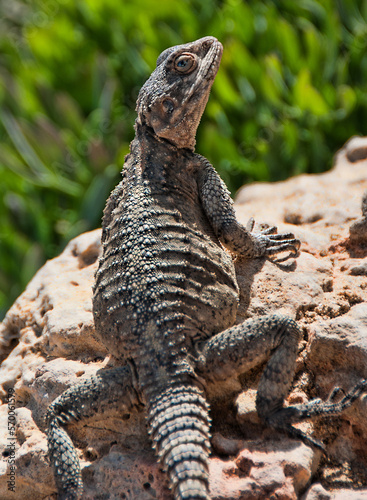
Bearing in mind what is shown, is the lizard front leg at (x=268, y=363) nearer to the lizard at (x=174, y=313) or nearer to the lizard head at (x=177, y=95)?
the lizard at (x=174, y=313)

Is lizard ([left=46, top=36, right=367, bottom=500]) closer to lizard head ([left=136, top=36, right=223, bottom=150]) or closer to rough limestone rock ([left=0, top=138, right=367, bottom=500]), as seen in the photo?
lizard head ([left=136, top=36, right=223, bottom=150])

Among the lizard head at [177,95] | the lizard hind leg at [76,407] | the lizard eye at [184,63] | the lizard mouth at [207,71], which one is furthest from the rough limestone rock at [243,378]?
the lizard eye at [184,63]

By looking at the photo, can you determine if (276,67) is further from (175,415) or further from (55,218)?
(175,415)

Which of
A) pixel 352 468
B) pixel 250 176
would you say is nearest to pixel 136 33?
pixel 250 176

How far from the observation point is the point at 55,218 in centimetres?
669

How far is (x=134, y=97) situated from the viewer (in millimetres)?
7156

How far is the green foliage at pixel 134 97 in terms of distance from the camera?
6.23 meters

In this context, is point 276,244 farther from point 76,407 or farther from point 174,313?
point 76,407

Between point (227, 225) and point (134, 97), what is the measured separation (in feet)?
13.1

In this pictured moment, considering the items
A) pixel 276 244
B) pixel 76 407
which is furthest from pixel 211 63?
pixel 76 407

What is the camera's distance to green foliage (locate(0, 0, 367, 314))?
6230 millimetres

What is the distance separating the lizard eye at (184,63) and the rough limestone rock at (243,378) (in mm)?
1282

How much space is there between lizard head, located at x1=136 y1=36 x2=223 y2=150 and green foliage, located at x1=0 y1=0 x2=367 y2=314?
239 centimetres

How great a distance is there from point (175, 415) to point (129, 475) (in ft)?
Answer: 1.36
